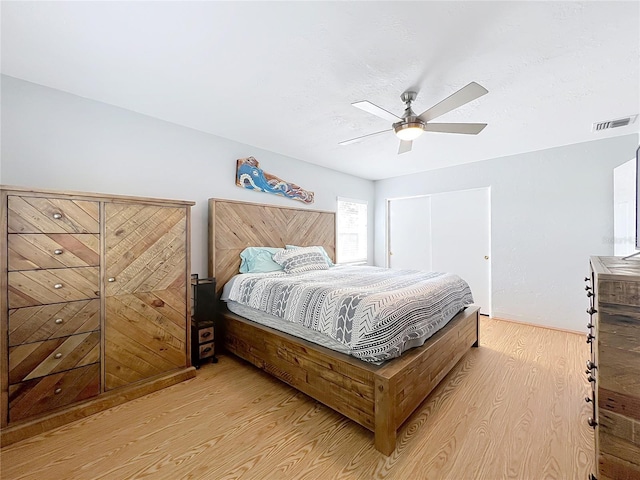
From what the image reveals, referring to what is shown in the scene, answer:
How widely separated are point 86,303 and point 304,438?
1848mm

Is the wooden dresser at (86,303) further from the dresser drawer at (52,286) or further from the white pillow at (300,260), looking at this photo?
the white pillow at (300,260)

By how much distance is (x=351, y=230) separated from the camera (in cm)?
534

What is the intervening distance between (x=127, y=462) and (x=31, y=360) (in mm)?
959

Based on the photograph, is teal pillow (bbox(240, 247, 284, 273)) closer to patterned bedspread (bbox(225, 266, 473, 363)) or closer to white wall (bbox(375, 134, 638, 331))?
patterned bedspread (bbox(225, 266, 473, 363))

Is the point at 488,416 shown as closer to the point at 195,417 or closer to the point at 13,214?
the point at 195,417

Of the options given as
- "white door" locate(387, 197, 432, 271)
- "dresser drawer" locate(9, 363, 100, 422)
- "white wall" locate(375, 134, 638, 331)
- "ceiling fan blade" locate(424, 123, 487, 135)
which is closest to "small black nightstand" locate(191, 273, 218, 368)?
"dresser drawer" locate(9, 363, 100, 422)

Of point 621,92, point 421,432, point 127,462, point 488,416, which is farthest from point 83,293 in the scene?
point 621,92

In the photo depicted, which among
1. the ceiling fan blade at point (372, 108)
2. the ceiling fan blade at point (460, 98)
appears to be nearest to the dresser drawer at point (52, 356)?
the ceiling fan blade at point (372, 108)

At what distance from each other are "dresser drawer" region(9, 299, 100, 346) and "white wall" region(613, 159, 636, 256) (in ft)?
15.7

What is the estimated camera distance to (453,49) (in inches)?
68.8

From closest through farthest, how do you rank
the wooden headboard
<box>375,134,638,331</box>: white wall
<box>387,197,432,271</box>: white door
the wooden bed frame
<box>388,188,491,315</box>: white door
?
the wooden bed frame, the wooden headboard, <box>375,134,638,331</box>: white wall, <box>388,188,491,315</box>: white door, <box>387,197,432,271</box>: white door

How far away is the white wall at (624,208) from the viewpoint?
2.63m

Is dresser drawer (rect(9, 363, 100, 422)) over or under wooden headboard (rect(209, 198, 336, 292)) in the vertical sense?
under

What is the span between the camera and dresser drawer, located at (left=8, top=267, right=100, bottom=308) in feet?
5.59
